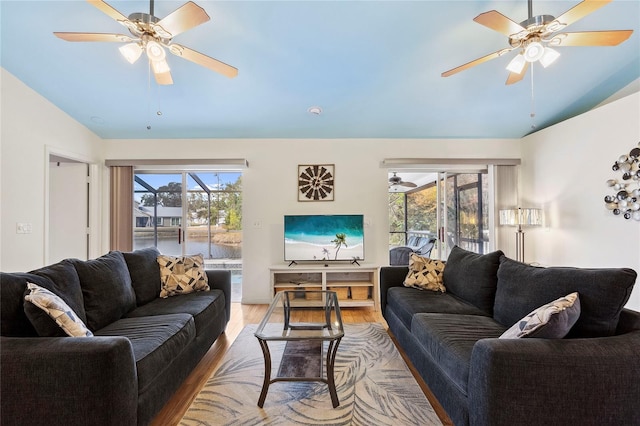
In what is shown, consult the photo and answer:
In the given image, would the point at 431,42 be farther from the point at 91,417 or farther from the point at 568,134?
the point at 91,417

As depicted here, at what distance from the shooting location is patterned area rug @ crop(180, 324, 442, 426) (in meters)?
1.77

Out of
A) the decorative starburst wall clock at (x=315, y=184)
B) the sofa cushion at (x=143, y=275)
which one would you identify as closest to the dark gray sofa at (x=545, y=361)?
the sofa cushion at (x=143, y=275)

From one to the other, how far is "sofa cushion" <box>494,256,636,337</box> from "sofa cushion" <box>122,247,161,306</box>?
116 inches

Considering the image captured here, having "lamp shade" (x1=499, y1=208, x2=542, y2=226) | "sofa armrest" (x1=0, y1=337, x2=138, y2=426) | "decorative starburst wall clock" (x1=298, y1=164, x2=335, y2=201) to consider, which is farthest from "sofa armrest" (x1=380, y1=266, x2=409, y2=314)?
"sofa armrest" (x1=0, y1=337, x2=138, y2=426)

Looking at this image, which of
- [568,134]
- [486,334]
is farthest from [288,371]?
[568,134]

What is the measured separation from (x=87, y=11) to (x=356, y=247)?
3.73 m

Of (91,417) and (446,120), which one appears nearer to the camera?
(91,417)

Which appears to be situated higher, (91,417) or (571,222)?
(571,222)

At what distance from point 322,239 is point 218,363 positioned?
2.15 m

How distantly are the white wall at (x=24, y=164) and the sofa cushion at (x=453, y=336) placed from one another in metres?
4.09

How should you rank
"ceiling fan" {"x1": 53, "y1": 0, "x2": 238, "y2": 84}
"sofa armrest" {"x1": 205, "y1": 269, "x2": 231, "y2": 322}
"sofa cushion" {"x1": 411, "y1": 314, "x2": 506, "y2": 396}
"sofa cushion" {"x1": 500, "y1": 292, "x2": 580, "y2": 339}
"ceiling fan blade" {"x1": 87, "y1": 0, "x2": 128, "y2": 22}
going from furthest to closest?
"sofa armrest" {"x1": 205, "y1": 269, "x2": 231, "y2": 322}, "ceiling fan" {"x1": 53, "y1": 0, "x2": 238, "y2": 84}, "ceiling fan blade" {"x1": 87, "y1": 0, "x2": 128, "y2": 22}, "sofa cushion" {"x1": 411, "y1": 314, "x2": 506, "y2": 396}, "sofa cushion" {"x1": 500, "y1": 292, "x2": 580, "y2": 339}

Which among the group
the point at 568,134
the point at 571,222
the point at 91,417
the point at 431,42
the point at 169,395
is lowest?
the point at 169,395

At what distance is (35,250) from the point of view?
3303 mm

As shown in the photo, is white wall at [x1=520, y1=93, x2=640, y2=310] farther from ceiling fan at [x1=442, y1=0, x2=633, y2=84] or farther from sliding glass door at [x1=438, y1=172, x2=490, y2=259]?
ceiling fan at [x1=442, y1=0, x2=633, y2=84]
